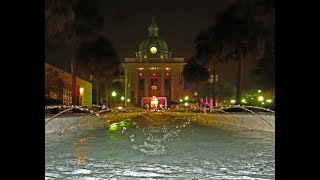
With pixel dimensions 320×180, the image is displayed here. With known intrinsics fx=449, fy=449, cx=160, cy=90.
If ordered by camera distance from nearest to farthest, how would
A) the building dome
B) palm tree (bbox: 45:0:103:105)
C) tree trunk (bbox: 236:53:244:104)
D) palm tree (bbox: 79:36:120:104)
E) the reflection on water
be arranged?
the reflection on water, palm tree (bbox: 45:0:103:105), tree trunk (bbox: 236:53:244:104), palm tree (bbox: 79:36:120:104), the building dome

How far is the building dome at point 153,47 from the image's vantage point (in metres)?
125

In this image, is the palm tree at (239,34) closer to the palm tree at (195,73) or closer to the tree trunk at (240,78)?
the tree trunk at (240,78)

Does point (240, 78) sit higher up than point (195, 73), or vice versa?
point (195, 73)

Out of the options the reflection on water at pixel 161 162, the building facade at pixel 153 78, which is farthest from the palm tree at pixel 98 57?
the building facade at pixel 153 78

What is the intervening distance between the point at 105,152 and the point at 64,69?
4075cm

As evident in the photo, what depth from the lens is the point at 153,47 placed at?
12544 centimetres

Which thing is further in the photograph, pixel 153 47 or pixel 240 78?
pixel 153 47

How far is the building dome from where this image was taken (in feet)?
410

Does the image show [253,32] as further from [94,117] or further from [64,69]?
[64,69]

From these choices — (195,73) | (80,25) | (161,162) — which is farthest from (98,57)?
(161,162)

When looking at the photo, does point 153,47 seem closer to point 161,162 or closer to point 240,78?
point 240,78

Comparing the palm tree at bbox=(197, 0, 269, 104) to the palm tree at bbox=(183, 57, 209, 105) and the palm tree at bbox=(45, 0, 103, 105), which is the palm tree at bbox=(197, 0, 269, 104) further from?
the palm tree at bbox=(183, 57, 209, 105)

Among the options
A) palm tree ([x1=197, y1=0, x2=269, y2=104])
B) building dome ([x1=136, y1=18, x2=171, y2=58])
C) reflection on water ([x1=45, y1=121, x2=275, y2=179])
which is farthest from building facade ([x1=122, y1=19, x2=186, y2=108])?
reflection on water ([x1=45, y1=121, x2=275, y2=179])
